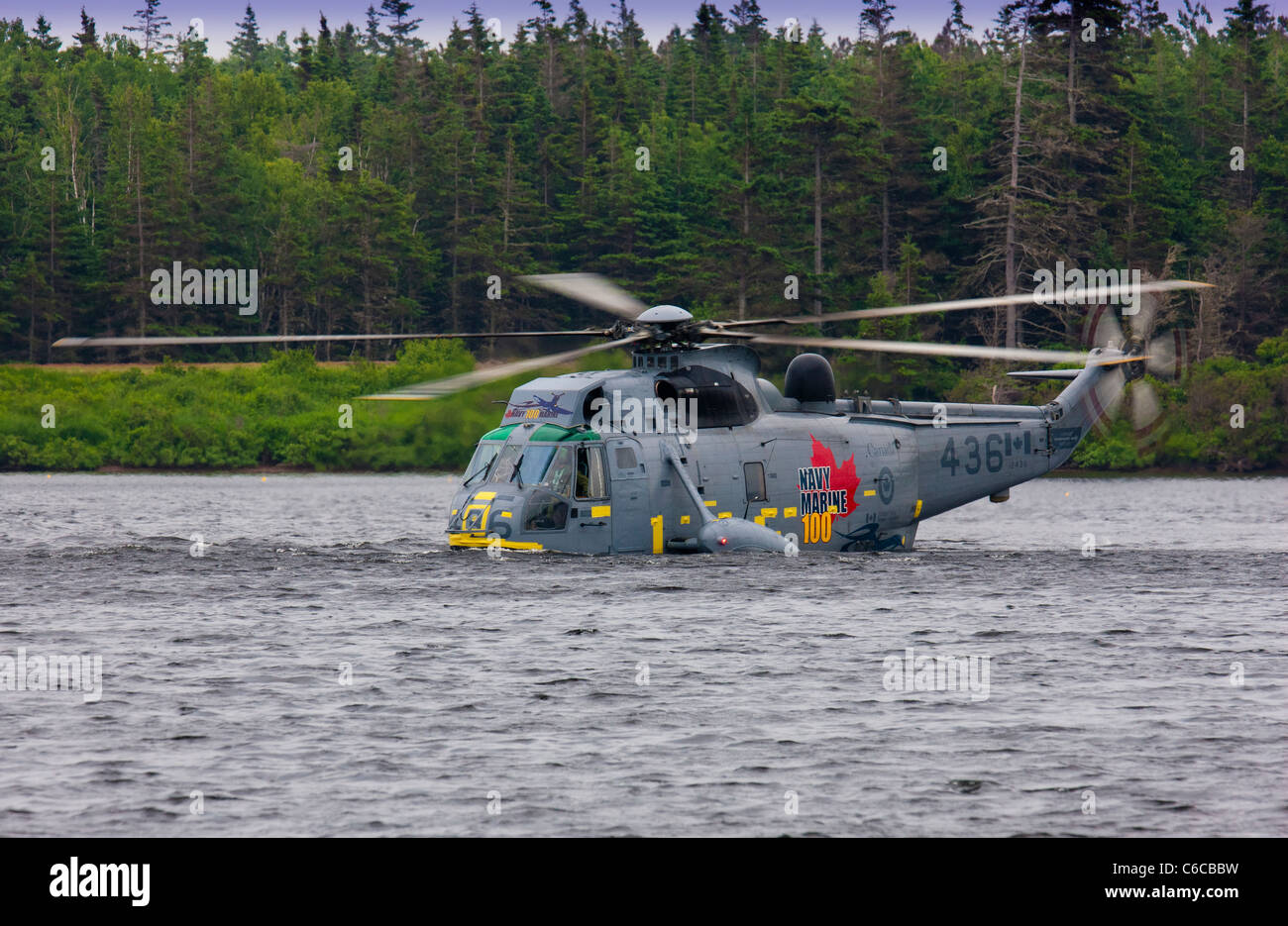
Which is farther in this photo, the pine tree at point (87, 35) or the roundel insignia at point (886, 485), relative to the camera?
the pine tree at point (87, 35)

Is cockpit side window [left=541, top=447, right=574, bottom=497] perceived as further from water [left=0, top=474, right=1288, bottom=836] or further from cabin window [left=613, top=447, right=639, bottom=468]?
water [left=0, top=474, right=1288, bottom=836]

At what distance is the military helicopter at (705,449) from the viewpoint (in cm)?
2752

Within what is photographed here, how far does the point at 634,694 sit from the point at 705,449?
36.9 ft

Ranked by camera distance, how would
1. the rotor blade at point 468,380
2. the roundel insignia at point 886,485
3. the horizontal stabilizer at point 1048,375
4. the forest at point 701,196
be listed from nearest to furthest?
the rotor blade at point 468,380, the roundel insignia at point 886,485, the horizontal stabilizer at point 1048,375, the forest at point 701,196

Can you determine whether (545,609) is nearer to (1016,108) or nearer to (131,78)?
(1016,108)

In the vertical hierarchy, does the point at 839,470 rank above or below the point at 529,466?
below

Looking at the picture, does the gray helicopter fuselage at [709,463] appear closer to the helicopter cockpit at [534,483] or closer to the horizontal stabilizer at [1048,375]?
the helicopter cockpit at [534,483]

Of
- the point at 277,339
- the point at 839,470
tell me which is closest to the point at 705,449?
the point at 839,470

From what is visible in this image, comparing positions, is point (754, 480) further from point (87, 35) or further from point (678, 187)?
point (87, 35)

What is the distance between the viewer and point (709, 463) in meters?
Answer: 29.3

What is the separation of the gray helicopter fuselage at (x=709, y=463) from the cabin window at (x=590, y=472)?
2cm

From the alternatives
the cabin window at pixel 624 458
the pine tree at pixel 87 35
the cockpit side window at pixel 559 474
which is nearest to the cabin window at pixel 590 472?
the cockpit side window at pixel 559 474

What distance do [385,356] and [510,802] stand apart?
90715 millimetres
